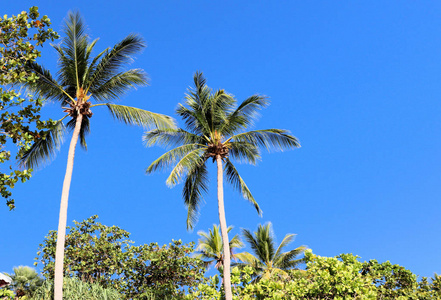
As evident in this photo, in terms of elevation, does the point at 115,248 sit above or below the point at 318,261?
above

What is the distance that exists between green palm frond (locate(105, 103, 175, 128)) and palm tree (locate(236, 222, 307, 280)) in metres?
17.9

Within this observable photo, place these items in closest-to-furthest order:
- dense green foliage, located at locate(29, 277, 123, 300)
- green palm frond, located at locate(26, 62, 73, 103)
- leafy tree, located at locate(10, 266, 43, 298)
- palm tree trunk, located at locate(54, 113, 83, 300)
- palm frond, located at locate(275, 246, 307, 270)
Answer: palm tree trunk, located at locate(54, 113, 83, 300) → green palm frond, located at locate(26, 62, 73, 103) → dense green foliage, located at locate(29, 277, 123, 300) → leafy tree, located at locate(10, 266, 43, 298) → palm frond, located at locate(275, 246, 307, 270)

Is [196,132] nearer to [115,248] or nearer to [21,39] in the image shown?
[115,248]

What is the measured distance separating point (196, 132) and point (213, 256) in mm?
13745

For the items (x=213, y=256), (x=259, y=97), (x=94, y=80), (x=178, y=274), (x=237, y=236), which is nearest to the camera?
(x=94, y=80)

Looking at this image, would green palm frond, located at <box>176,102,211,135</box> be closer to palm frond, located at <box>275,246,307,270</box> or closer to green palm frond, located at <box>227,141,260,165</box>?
green palm frond, located at <box>227,141,260,165</box>

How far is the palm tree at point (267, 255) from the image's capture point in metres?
30.1

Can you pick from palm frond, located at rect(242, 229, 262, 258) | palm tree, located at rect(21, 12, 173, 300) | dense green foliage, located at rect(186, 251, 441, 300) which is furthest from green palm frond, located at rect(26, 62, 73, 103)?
palm frond, located at rect(242, 229, 262, 258)

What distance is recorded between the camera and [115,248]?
20.6m

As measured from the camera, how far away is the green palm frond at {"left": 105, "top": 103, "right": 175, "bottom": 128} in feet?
48.0

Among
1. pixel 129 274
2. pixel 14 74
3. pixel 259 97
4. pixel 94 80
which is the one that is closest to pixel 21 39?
pixel 14 74

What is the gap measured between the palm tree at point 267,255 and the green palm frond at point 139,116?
58.7ft

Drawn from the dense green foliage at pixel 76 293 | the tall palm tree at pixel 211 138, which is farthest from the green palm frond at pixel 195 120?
the dense green foliage at pixel 76 293

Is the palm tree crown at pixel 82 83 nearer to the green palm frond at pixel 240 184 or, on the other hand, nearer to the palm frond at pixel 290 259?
the green palm frond at pixel 240 184
